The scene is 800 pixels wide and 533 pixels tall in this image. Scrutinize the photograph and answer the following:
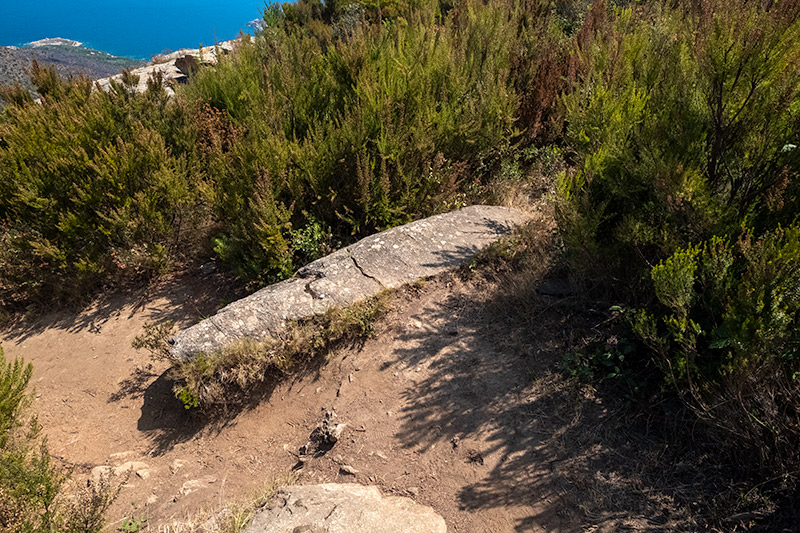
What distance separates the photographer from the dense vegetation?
2561 mm

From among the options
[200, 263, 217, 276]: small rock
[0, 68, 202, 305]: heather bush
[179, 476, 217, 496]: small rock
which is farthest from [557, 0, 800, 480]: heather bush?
[0, 68, 202, 305]: heather bush

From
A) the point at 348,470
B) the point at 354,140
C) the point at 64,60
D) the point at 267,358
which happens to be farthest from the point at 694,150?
the point at 64,60

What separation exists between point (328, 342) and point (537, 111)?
4393 millimetres

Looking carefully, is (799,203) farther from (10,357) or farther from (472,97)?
(10,357)

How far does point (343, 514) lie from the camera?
8.86ft

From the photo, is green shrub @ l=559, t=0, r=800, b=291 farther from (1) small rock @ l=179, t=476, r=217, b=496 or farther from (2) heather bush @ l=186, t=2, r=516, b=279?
(1) small rock @ l=179, t=476, r=217, b=496

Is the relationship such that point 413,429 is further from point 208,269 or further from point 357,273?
point 208,269

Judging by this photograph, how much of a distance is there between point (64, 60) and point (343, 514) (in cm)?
2237

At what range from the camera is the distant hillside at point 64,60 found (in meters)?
14.8

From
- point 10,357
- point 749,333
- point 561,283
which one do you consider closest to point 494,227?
point 561,283

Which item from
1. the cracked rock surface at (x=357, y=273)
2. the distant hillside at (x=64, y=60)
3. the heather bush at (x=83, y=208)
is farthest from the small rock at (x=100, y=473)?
the distant hillside at (x=64, y=60)

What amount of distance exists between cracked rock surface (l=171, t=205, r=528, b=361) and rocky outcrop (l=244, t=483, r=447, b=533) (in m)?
1.55

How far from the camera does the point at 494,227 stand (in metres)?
4.91

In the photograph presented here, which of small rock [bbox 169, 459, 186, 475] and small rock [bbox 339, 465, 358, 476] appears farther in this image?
small rock [bbox 169, 459, 186, 475]
